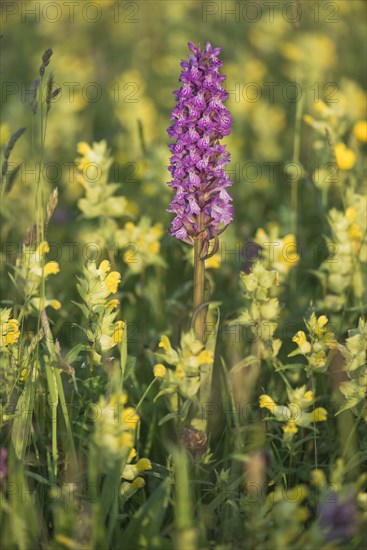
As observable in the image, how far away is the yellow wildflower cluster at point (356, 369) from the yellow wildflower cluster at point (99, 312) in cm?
70

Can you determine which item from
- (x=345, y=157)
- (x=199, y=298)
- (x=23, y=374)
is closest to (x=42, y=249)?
(x=23, y=374)

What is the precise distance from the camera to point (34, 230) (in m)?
2.58

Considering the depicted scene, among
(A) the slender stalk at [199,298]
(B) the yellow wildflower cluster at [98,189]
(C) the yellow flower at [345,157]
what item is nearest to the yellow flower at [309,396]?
(A) the slender stalk at [199,298]

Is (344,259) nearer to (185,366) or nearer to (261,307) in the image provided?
(261,307)

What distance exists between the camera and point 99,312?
2.29 m

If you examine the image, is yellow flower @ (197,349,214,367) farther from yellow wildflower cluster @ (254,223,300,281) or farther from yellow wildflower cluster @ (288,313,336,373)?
yellow wildflower cluster @ (254,223,300,281)

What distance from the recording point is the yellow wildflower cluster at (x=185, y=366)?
2.17 meters

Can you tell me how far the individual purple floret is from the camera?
216cm

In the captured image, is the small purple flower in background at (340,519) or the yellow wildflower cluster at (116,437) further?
the yellow wildflower cluster at (116,437)

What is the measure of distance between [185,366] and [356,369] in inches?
20.8

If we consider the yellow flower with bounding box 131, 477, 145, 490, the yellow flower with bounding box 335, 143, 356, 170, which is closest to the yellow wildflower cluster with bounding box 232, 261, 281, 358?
the yellow flower with bounding box 131, 477, 145, 490

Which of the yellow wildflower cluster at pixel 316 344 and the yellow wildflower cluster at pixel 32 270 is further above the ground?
the yellow wildflower cluster at pixel 32 270

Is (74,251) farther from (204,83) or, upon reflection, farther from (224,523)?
(224,523)

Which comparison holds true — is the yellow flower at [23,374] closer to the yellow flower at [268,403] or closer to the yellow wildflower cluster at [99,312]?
the yellow wildflower cluster at [99,312]
